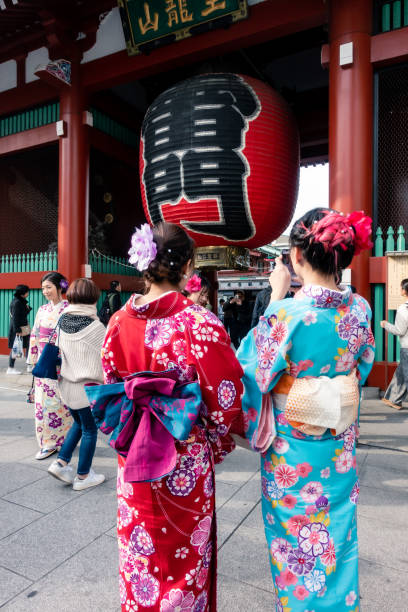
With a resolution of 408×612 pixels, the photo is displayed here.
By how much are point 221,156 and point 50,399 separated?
334cm

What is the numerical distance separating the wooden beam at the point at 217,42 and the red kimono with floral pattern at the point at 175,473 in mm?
5851

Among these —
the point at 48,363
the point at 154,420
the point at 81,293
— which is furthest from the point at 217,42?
the point at 154,420

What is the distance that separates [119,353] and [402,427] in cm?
364

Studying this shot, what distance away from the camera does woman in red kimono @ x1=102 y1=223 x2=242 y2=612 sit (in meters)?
Result: 1.27

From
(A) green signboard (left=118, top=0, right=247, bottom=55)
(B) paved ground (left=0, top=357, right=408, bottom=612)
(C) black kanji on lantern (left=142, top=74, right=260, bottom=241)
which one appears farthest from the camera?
(A) green signboard (left=118, top=0, right=247, bottom=55)

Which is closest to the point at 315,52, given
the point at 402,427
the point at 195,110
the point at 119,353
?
the point at 195,110

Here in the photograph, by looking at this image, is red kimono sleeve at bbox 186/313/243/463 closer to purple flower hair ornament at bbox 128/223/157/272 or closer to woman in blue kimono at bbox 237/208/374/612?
woman in blue kimono at bbox 237/208/374/612

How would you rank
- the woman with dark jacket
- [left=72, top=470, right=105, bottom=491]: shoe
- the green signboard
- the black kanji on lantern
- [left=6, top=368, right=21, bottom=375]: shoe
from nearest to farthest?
[left=72, top=470, right=105, bottom=491]: shoe
the black kanji on lantern
the green signboard
[left=6, top=368, right=21, bottom=375]: shoe
the woman with dark jacket

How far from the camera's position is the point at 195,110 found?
505cm

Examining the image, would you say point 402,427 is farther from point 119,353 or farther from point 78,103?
point 78,103

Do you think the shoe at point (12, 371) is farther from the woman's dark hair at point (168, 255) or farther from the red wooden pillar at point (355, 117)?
the woman's dark hair at point (168, 255)

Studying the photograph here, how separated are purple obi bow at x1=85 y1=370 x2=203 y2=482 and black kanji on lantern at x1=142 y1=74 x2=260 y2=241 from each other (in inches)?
160

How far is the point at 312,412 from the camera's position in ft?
4.53

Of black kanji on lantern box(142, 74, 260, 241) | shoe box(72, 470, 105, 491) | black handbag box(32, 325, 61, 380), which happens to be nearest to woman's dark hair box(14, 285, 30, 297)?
black kanji on lantern box(142, 74, 260, 241)
